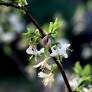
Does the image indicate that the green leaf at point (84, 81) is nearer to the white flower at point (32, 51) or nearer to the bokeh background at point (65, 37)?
the white flower at point (32, 51)

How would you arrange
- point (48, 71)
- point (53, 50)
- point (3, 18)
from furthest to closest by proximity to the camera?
1. point (3, 18)
2. point (48, 71)
3. point (53, 50)

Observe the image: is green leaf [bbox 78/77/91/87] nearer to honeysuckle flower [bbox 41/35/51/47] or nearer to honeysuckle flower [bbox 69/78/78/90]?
honeysuckle flower [bbox 69/78/78/90]

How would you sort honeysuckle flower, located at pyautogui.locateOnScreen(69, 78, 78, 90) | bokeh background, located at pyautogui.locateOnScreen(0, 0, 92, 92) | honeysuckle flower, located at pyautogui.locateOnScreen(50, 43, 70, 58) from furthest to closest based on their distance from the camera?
bokeh background, located at pyautogui.locateOnScreen(0, 0, 92, 92), honeysuckle flower, located at pyautogui.locateOnScreen(69, 78, 78, 90), honeysuckle flower, located at pyautogui.locateOnScreen(50, 43, 70, 58)

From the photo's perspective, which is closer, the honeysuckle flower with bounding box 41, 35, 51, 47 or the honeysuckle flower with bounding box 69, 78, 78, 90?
the honeysuckle flower with bounding box 41, 35, 51, 47

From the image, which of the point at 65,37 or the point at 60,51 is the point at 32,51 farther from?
the point at 65,37

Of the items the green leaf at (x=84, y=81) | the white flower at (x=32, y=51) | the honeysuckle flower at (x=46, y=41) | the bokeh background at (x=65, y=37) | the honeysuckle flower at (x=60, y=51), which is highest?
the bokeh background at (x=65, y=37)

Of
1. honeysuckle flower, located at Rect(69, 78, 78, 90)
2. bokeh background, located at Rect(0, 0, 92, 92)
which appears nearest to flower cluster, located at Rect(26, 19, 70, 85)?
honeysuckle flower, located at Rect(69, 78, 78, 90)

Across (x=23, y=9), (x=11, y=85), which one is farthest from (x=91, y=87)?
(x=11, y=85)

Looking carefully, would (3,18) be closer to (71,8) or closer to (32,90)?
(32,90)

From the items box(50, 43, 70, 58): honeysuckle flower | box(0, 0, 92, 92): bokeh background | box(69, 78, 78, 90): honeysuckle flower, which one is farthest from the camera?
box(0, 0, 92, 92): bokeh background

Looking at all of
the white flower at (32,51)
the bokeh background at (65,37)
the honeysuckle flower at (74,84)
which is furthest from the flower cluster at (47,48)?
the bokeh background at (65,37)

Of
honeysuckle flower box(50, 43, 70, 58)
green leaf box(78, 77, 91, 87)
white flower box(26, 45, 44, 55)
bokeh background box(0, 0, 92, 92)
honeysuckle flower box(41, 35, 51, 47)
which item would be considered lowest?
honeysuckle flower box(50, 43, 70, 58)
